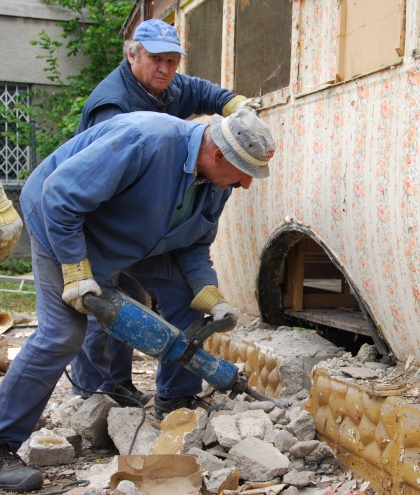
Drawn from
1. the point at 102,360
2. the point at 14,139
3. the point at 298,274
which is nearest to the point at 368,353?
the point at 298,274

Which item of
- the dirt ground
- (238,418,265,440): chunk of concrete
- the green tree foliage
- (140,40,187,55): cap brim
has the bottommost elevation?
the dirt ground

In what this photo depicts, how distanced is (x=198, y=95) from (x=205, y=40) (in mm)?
1065

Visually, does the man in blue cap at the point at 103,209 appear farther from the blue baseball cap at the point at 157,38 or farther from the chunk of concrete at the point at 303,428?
the blue baseball cap at the point at 157,38

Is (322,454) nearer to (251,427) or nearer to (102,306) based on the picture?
(251,427)

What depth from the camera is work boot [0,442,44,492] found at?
2867 mm

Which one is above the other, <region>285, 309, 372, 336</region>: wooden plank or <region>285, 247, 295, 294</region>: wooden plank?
<region>285, 247, 295, 294</region>: wooden plank

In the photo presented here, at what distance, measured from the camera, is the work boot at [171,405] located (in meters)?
3.63

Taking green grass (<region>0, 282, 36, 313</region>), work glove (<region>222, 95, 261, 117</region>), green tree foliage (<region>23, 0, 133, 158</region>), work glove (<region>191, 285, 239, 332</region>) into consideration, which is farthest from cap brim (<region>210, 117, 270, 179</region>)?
green tree foliage (<region>23, 0, 133, 158</region>)

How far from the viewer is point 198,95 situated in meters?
4.14

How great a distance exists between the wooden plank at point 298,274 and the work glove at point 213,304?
0.77 metres

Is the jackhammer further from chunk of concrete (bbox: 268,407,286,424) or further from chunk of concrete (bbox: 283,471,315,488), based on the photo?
chunk of concrete (bbox: 283,471,315,488)

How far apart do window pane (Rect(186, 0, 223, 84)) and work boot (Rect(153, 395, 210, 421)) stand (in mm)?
2363

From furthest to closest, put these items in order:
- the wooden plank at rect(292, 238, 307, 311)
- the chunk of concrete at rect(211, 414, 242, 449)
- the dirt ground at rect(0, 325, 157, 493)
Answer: the wooden plank at rect(292, 238, 307, 311) → the dirt ground at rect(0, 325, 157, 493) → the chunk of concrete at rect(211, 414, 242, 449)

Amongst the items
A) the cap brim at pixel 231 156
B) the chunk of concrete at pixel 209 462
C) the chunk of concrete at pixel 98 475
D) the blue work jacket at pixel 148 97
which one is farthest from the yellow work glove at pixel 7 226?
the chunk of concrete at pixel 209 462
